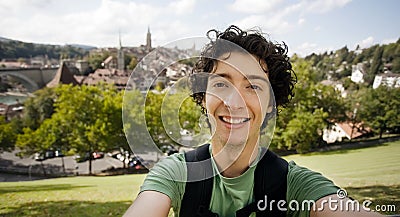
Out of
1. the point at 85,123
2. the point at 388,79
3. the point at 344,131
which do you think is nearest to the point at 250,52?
the point at 388,79

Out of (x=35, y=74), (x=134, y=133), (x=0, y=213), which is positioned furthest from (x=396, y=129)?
(x=35, y=74)

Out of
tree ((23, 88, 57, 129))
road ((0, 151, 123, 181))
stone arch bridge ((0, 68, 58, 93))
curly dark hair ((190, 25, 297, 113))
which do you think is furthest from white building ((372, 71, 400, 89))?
stone arch bridge ((0, 68, 58, 93))

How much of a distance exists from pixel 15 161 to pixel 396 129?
715 cm

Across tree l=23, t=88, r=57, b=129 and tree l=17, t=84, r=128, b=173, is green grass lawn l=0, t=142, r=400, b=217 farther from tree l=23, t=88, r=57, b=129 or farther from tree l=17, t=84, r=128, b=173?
tree l=23, t=88, r=57, b=129

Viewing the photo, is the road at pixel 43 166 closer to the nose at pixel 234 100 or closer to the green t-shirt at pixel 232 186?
the green t-shirt at pixel 232 186

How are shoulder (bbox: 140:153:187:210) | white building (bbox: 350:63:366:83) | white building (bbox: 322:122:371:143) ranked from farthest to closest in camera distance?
1. white building (bbox: 322:122:371:143)
2. white building (bbox: 350:63:366:83)
3. shoulder (bbox: 140:153:187:210)

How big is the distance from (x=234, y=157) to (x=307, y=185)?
0.15 m

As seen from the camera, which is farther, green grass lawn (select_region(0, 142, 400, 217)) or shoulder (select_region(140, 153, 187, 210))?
green grass lawn (select_region(0, 142, 400, 217))

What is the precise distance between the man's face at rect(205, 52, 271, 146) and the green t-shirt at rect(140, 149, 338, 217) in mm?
76

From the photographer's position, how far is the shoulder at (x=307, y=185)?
0.52 metres

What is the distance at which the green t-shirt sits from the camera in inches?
20.7

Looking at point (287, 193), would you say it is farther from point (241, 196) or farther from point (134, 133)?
point (134, 133)

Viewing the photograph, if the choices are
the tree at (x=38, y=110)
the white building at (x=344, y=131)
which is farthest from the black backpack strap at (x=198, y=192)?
the tree at (x=38, y=110)

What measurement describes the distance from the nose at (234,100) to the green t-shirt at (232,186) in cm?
13
